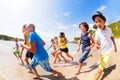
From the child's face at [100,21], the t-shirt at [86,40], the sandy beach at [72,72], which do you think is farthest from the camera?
the t-shirt at [86,40]

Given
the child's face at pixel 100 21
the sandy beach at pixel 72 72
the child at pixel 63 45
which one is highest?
the child's face at pixel 100 21

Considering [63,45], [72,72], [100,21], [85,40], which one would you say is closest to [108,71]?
[100,21]

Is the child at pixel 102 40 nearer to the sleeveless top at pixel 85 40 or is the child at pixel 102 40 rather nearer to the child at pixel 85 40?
the child at pixel 85 40

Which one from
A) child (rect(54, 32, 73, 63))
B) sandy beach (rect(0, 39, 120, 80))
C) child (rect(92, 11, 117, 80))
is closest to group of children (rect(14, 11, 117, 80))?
child (rect(92, 11, 117, 80))

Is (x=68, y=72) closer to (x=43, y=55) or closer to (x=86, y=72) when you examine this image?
(x=86, y=72)

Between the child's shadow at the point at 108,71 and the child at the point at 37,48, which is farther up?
the child at the point at 37,48

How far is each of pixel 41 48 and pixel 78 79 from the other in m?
1.85

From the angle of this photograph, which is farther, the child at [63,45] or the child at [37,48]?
the child at [63,45]

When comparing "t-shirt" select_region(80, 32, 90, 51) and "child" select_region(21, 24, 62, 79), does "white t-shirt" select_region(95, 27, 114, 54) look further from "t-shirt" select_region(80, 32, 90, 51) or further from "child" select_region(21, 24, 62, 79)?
"t-shirt" select_region(80, 32, 90, 51)

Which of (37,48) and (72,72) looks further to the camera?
(72,72)

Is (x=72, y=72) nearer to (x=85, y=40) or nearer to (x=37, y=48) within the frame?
Answer: (x=85, y=40)

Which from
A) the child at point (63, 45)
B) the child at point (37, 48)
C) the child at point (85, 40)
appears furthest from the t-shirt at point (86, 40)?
the child at point (63, 45)

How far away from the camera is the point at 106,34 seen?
23.6 ft

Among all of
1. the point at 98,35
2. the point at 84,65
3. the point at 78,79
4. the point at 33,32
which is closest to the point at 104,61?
the point at 98,35
